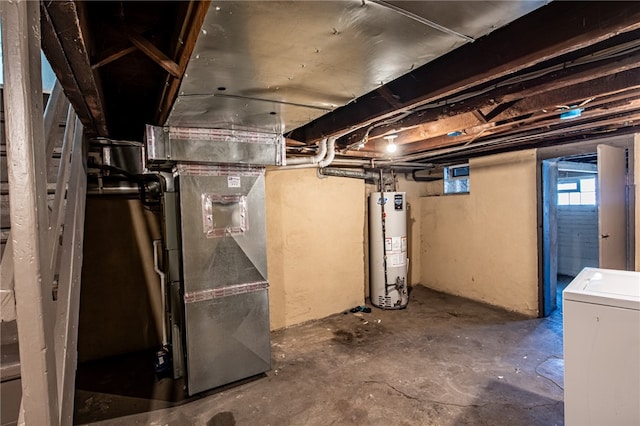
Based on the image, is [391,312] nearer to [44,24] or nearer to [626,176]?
[626,176]

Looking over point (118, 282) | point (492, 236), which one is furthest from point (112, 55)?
point (492, 236)

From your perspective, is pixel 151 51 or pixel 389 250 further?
pixel 389 250

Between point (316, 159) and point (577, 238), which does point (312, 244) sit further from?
point (577, 238)

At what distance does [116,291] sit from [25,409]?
2629mm

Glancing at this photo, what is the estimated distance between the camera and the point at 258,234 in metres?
2.52

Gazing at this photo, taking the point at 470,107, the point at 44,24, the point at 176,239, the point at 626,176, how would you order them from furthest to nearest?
the point at 626,176, the point at 176,239, the point at 470,107, the point at 44,24

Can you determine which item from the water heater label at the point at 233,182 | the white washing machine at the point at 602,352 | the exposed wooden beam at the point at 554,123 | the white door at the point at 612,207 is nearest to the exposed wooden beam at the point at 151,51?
the water heater label at the point at 233,182

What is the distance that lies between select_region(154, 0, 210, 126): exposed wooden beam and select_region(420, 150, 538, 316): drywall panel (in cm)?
381

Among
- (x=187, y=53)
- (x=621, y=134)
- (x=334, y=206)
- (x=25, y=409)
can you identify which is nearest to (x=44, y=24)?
(x=187, y=53)

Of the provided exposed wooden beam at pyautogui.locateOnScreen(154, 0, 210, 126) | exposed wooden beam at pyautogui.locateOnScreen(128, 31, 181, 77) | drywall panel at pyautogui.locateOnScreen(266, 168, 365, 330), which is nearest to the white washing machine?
exposed wooden beam at pyautogui.locateOnScreen(154, 0, 210, 126)

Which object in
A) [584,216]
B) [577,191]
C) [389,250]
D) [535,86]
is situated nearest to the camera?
[535,86]

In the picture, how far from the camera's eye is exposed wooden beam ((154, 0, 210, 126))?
3.10 feet

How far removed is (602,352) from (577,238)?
5.13 meters

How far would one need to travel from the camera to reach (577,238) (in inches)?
208
